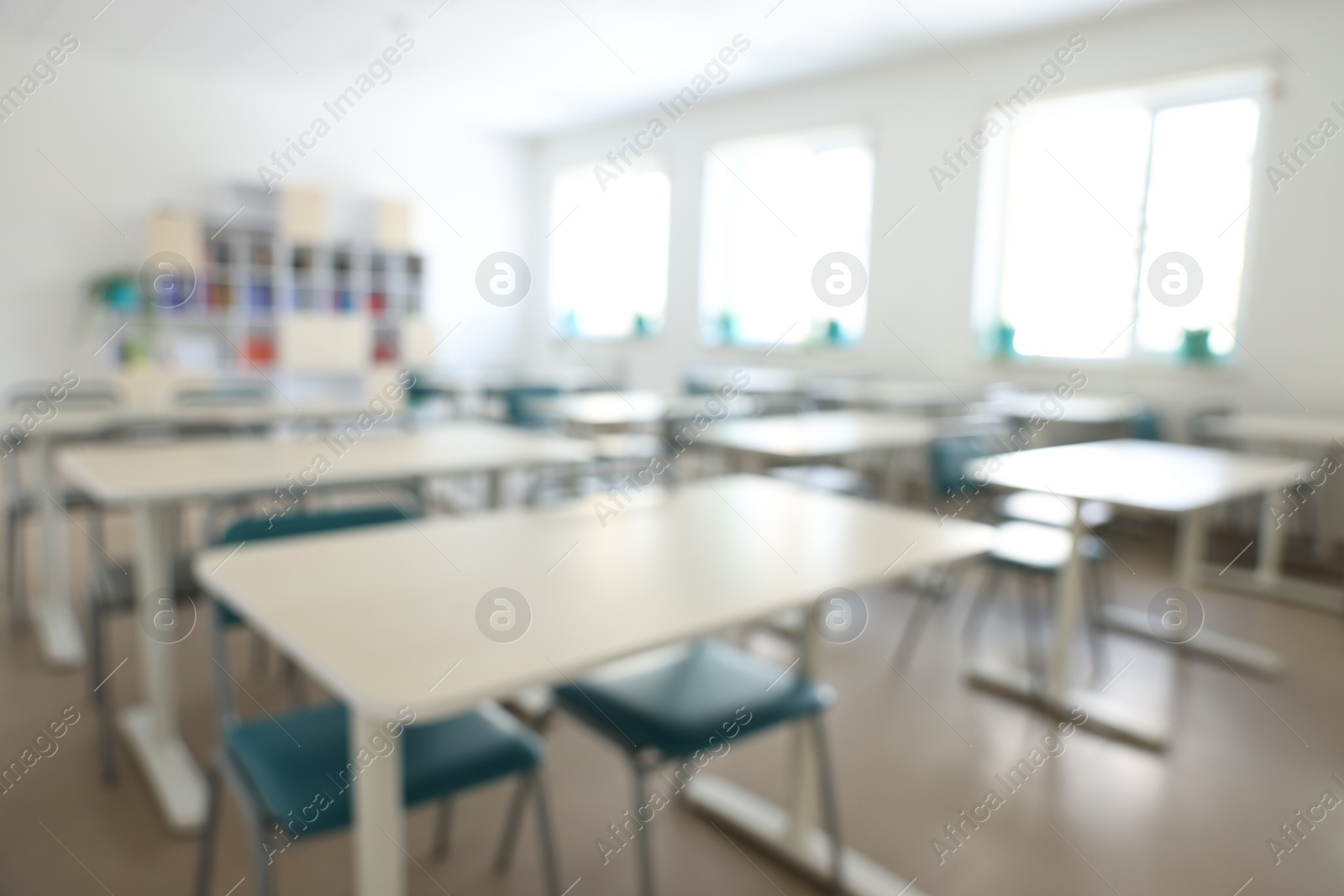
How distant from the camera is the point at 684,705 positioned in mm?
1641

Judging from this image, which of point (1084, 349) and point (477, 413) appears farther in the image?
point (477, 413)

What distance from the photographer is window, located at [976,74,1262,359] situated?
5.08 m

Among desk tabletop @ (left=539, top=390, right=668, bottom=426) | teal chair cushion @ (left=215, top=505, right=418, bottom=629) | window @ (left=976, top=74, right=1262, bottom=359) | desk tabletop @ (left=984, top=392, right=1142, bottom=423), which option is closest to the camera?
teal chair cushion @ (left=215, top=505, right=418, bottom=629)

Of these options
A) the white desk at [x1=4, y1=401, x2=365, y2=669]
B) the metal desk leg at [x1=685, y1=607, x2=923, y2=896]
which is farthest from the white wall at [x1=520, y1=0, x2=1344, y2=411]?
the white desk at [x1=4, y1=401, x2=365, y2=669]

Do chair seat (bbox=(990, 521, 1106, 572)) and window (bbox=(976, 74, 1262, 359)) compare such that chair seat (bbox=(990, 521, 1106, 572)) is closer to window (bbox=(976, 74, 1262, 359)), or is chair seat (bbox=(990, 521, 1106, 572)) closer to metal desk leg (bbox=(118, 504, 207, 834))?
metal desk leg (bbox=(118, 504, 207, 834))

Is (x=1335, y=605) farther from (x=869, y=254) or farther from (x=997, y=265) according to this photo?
(x=869, y=254)

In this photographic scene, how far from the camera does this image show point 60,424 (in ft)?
10.2

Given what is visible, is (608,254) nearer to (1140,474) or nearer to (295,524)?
(1140,474)

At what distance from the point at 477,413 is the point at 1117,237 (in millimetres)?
4706

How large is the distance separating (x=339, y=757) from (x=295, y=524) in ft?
1.84

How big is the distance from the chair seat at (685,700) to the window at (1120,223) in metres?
4.62

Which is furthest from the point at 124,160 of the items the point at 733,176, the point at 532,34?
the point at 733,176

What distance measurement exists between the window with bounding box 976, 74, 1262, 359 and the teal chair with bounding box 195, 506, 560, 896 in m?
5.15

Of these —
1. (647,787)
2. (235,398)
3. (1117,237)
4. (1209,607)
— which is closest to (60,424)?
(235,398)
